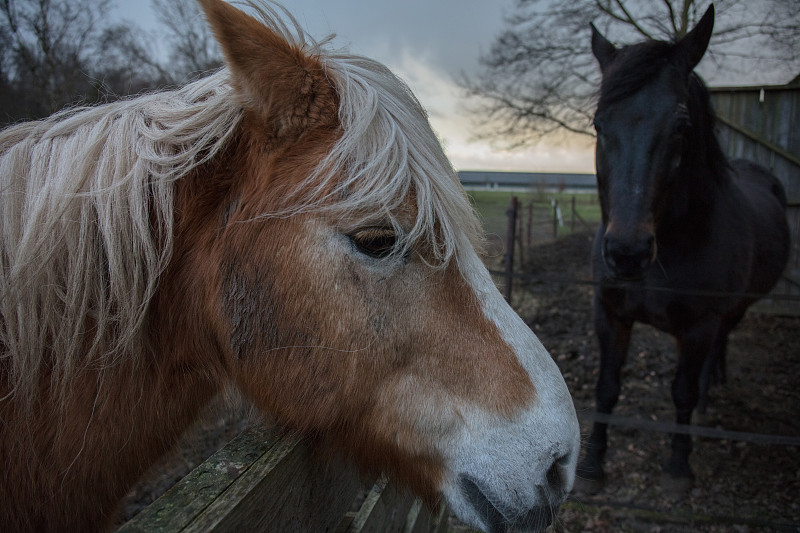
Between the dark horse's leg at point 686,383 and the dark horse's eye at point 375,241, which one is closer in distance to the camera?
the dark horse's eye at point 375,241

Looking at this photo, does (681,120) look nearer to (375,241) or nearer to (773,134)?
(375,241)

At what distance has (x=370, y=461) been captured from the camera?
54.9 inches

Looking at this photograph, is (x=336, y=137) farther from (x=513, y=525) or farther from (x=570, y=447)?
(x=513, y=525)

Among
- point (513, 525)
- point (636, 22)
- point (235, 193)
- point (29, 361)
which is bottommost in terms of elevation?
point (513, 525)

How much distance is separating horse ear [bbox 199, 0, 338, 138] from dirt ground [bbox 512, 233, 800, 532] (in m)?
1.75

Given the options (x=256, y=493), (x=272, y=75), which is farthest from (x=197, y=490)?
(x=272, y=75)

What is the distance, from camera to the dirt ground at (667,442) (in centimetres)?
329

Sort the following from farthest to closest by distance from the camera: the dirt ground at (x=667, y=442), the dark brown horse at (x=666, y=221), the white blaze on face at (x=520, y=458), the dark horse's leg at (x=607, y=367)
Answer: the dark horse's leg at (x=607, y=367) < the dirt ground at (x=667, y=442) < the dark brown horse at (x=666, y=221) < the white blaze on face at (x=520, y=458)

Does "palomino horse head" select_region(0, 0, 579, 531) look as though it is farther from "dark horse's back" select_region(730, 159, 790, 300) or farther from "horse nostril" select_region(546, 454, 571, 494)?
"dark horse's back" select_region(730, 159, 790, 300)

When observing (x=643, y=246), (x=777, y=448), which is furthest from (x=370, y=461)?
(x=777, y=448)

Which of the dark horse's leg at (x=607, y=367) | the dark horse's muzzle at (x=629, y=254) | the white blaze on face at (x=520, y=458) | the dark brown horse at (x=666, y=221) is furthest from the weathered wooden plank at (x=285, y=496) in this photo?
the dark horse's leg at (x=607, y=367)

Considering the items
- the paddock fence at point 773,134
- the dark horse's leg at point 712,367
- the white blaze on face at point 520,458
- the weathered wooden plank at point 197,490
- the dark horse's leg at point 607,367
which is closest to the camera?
the weathered wooden plank at point 197,490

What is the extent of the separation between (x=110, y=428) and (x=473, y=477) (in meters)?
1.04

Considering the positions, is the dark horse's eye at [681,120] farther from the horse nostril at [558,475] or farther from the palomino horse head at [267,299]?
the horse nostril at [558,475]
